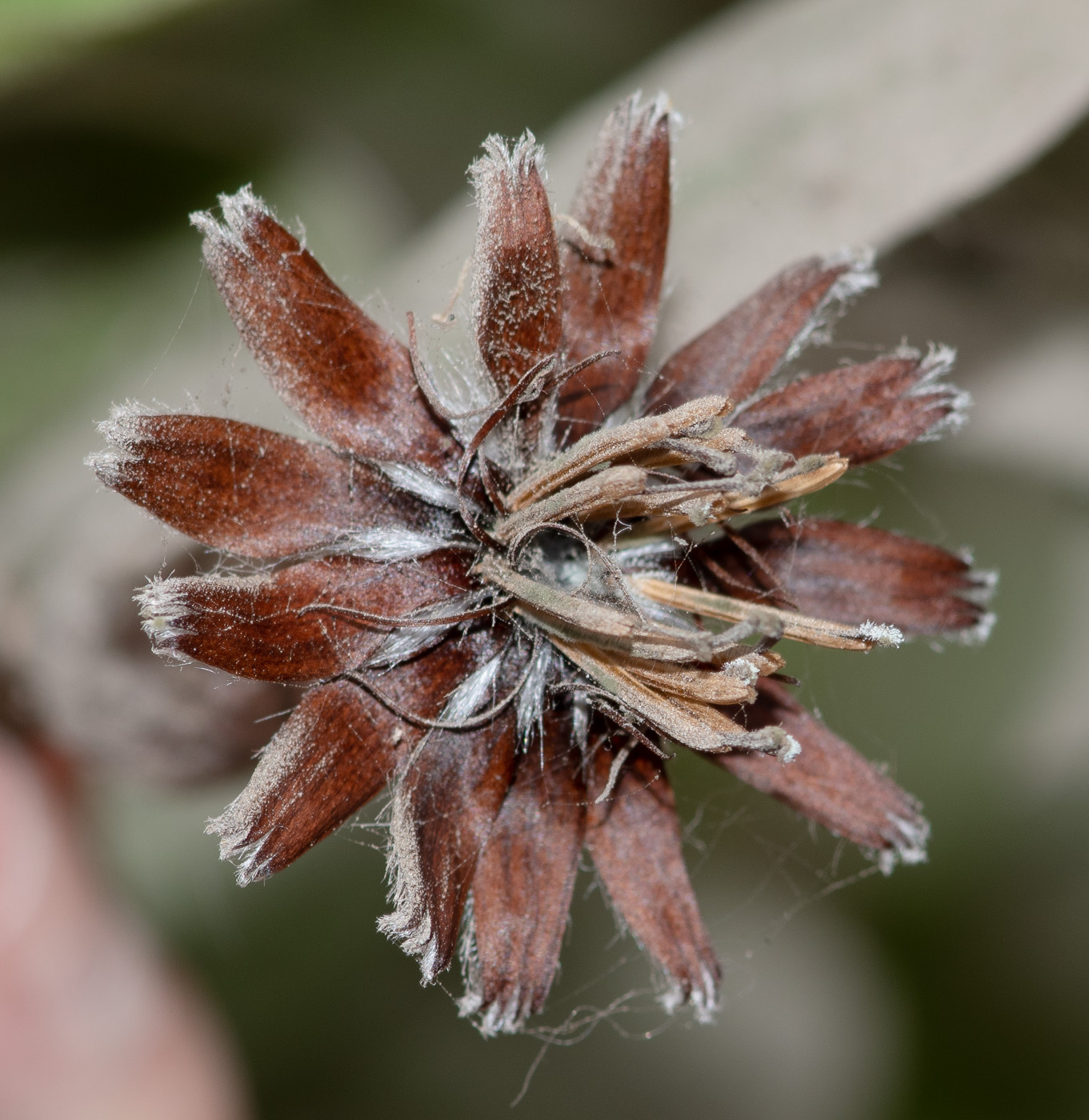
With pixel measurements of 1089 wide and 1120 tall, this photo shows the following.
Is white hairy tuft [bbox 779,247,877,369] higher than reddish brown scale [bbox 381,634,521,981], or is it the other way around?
white hairy tuft [bbox 779,247,877,369]

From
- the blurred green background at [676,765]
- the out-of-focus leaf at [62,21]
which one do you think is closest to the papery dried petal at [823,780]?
the blurred green background at [676,765]

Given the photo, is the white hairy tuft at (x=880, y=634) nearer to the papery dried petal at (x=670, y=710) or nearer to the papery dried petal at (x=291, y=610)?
the papery dried petal at (x=670, y=710)

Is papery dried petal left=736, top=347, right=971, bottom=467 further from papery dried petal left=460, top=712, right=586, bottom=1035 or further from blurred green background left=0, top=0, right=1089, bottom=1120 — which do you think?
blurred green background left=0, top=0, right=1089, bottom=1120

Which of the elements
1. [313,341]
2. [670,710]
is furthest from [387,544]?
[670,710]

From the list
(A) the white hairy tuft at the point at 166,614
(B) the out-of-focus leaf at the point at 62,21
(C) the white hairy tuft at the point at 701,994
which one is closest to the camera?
(A) the white hairy tuft at the point at 166,614

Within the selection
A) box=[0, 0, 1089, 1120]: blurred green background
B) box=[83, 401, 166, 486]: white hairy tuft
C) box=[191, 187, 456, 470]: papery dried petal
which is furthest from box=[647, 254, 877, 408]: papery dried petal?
box=[0, 0, 1089, 1120]: blurred green background

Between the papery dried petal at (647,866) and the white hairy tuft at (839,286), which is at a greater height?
the white hairy tuft at (839,286)

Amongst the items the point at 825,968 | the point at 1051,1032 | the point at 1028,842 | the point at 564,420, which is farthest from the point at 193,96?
the point at 1051,1032
